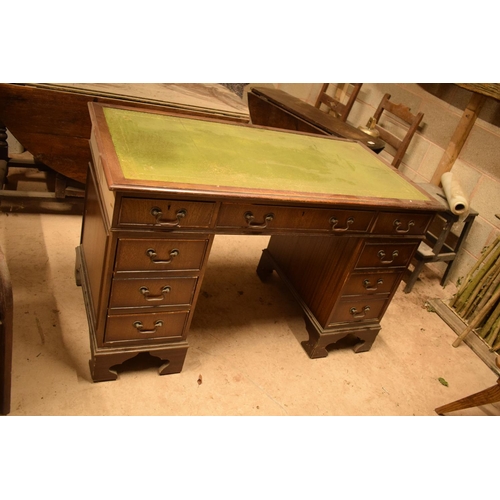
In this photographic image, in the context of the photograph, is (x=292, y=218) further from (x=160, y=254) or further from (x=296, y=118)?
(x=296, y=118)

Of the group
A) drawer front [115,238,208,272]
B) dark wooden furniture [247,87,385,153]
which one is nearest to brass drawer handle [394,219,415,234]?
drawer front [115,238,208,272]

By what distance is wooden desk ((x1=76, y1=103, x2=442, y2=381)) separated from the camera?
1610mm

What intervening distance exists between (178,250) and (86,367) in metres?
0.72

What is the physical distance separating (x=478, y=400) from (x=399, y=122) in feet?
8.02

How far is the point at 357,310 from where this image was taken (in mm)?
2307

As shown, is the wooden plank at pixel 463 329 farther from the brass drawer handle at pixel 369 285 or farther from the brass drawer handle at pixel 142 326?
the brass drawer handle at pixel 142 326

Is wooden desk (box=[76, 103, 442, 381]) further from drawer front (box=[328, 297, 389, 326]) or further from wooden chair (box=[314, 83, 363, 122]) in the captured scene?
wooden chair (box=[314, 83, 363, 122])

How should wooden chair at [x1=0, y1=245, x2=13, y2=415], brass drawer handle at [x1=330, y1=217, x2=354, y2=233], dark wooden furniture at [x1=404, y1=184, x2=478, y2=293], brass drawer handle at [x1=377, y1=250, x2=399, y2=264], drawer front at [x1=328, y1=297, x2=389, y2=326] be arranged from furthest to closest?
dark wooden furniture at [x1=404, y1=184, x2=478, y2=293] → drawer front at [x1=328, y1=297, x2=389, y2=326] → brass drawer handle at [x1=377, y1=250, x2=399, y2=264] → brass drawer handle at [x1=330, y1=217, x2=354, y2=233] → wooden chair at [x1=0, y1=245, x2=13, y2=415]

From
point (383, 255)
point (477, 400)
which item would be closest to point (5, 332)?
point (383, 255)

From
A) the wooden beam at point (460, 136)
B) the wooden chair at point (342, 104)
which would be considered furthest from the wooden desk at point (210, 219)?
the wooden chair at point (342, 104)

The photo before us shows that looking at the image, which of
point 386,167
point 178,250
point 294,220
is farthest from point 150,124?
point 386,167

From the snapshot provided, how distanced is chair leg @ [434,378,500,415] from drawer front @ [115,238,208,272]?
1323 millimetres

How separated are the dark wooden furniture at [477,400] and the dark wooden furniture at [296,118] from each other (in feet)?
5.66

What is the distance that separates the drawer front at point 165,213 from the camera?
1.54 meters
